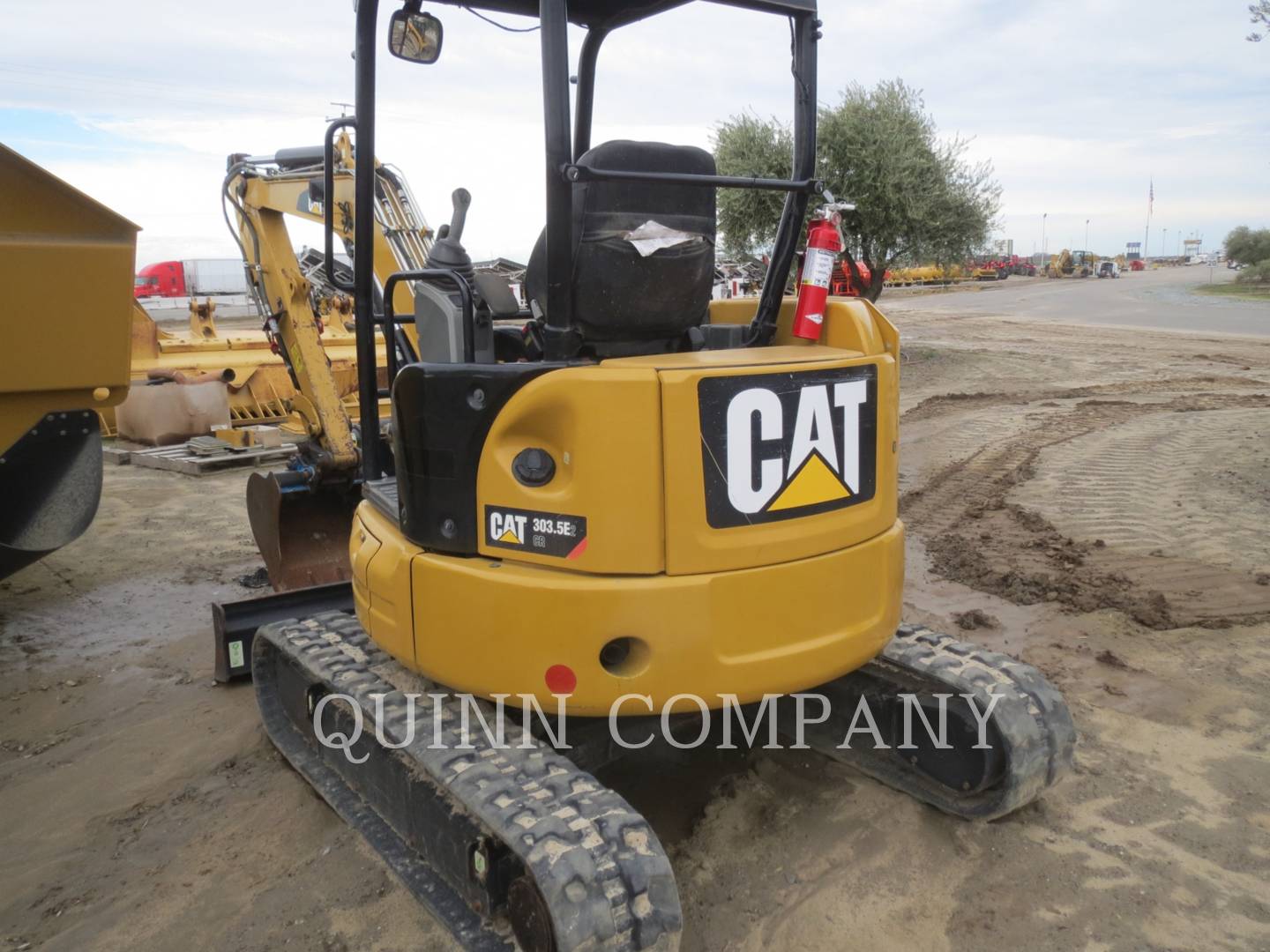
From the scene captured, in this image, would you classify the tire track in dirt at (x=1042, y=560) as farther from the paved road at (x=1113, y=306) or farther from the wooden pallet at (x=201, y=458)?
the paved road at (x=1113, y=306)

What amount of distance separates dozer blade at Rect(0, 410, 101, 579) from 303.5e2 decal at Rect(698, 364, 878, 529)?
3.65m

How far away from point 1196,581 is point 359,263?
4.91 meters

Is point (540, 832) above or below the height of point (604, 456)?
below

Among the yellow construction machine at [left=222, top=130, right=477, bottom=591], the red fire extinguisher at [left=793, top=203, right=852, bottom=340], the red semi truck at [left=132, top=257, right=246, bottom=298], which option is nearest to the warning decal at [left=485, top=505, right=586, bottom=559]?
the red fire extinguisher at [left=793, top=203, right=852, bottom=340]

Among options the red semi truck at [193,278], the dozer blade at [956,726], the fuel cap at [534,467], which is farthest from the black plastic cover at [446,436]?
the red semi truck at [193,278]

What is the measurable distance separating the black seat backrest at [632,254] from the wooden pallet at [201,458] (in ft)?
25.3

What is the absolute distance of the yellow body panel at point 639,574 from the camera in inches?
105

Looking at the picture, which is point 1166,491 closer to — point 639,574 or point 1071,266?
point 639,574

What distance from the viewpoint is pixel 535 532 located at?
2770mm

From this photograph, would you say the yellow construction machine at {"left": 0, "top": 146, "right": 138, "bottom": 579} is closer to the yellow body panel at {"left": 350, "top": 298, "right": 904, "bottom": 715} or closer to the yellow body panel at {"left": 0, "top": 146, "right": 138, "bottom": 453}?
the yellow body panel at {"left": 0, "top": 146, "right": 138, "bottom": 453}

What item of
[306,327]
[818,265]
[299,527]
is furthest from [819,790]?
[306,327]

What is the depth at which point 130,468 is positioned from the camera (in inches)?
403

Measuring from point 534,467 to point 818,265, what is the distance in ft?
3.81

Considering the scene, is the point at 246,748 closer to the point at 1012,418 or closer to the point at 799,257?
the point at 799,257
